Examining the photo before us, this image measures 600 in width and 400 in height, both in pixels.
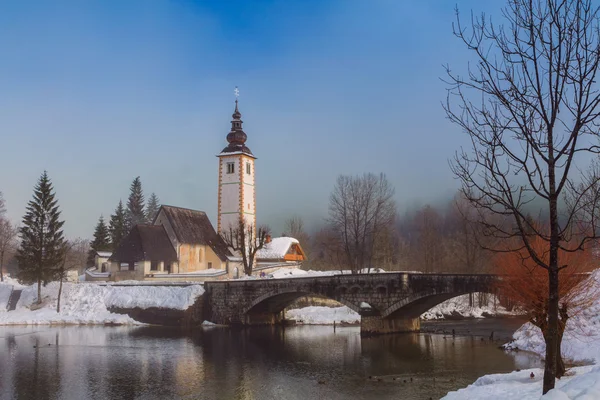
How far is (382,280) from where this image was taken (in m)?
38.0

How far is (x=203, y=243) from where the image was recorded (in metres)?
63.0

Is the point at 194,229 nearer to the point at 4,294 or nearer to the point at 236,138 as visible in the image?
the point at 236,138

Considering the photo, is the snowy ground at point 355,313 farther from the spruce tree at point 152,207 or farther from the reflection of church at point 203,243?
the spruce tree at point 152,207

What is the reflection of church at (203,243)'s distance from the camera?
56438mm

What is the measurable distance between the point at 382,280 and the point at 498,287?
8.38 m

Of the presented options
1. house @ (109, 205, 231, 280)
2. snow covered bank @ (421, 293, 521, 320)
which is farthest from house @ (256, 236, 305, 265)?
snow covered bank @ (421, 293, 521, 320)

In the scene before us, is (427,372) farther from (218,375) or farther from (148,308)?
(148,308)

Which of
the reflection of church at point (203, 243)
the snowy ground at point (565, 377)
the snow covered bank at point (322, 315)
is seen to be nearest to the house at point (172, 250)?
the reflection of church at point (203, 243)

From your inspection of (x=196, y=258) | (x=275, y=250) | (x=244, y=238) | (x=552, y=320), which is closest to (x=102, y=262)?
(x=196, y=258)

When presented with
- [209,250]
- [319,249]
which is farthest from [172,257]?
[319,249]

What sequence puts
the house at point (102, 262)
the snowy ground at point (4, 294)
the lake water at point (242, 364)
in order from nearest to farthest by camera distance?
the lake water at point (242, 364)
the snowy ground at point (4, 294)
the house at point (102, 262)

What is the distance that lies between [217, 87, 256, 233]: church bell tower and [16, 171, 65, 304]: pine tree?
18.6 meters

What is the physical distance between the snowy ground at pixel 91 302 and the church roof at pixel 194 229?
10827 millimetres

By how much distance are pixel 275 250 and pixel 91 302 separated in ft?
→ 87.5
